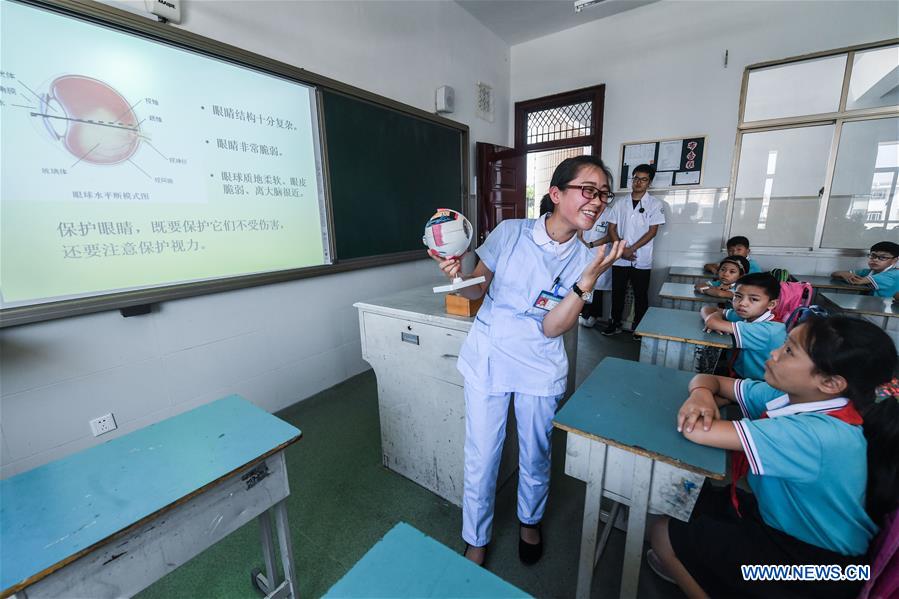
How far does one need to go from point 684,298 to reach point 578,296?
2.08m

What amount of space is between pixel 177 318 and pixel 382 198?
174 centimetres

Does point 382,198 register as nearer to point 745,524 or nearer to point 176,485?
point 176,485

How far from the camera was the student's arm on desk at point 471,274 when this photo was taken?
128cm

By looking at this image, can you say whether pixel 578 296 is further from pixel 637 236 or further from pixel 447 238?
pixel 637 236

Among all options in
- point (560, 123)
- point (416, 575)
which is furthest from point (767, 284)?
point (560, 123)

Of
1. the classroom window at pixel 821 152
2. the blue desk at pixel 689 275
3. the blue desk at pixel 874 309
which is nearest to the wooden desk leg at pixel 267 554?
the blue desk at pixel 874 309

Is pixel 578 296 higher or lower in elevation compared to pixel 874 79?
lower

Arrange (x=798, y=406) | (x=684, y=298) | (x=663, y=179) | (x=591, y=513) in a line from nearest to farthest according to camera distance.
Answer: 1. (x=798, y=406)
2. (x=591, y=513)
3. (x=684, y=298)
4. (x=663, y=179)

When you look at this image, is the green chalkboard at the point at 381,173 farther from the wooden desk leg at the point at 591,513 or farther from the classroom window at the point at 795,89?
the classroom window at the point at 795,89

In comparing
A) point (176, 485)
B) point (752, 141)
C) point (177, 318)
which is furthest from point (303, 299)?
point (752, 141)

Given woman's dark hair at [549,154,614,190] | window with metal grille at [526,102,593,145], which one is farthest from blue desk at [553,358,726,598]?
window with metal grille at [526,102,593,145]

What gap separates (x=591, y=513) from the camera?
1.11 meters

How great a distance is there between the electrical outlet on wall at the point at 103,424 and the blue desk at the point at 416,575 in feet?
6.52

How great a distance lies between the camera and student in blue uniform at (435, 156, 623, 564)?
124 centimetres
